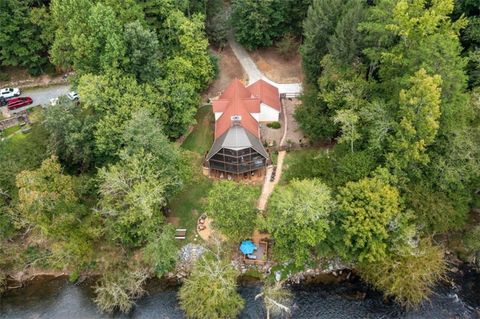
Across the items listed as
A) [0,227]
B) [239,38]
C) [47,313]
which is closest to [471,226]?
[239,38]

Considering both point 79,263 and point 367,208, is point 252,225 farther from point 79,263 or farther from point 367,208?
point 79,263

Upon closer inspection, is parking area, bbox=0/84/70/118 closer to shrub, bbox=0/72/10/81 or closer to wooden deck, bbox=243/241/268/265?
shrub, bbox=0/72/10/81

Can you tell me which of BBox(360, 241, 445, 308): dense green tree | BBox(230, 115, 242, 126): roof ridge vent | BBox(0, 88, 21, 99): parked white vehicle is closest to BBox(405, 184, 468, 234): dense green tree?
BBox(360, 241, 445, 308): dense green tree

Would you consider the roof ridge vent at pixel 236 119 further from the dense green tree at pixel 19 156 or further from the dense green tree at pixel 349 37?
the dense green tree at pixel 19 156

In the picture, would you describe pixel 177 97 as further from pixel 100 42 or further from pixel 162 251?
pixel 162 251

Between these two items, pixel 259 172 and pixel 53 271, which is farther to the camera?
pixel 259 172

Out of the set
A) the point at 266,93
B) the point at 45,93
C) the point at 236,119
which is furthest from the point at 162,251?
the point at 45,93
